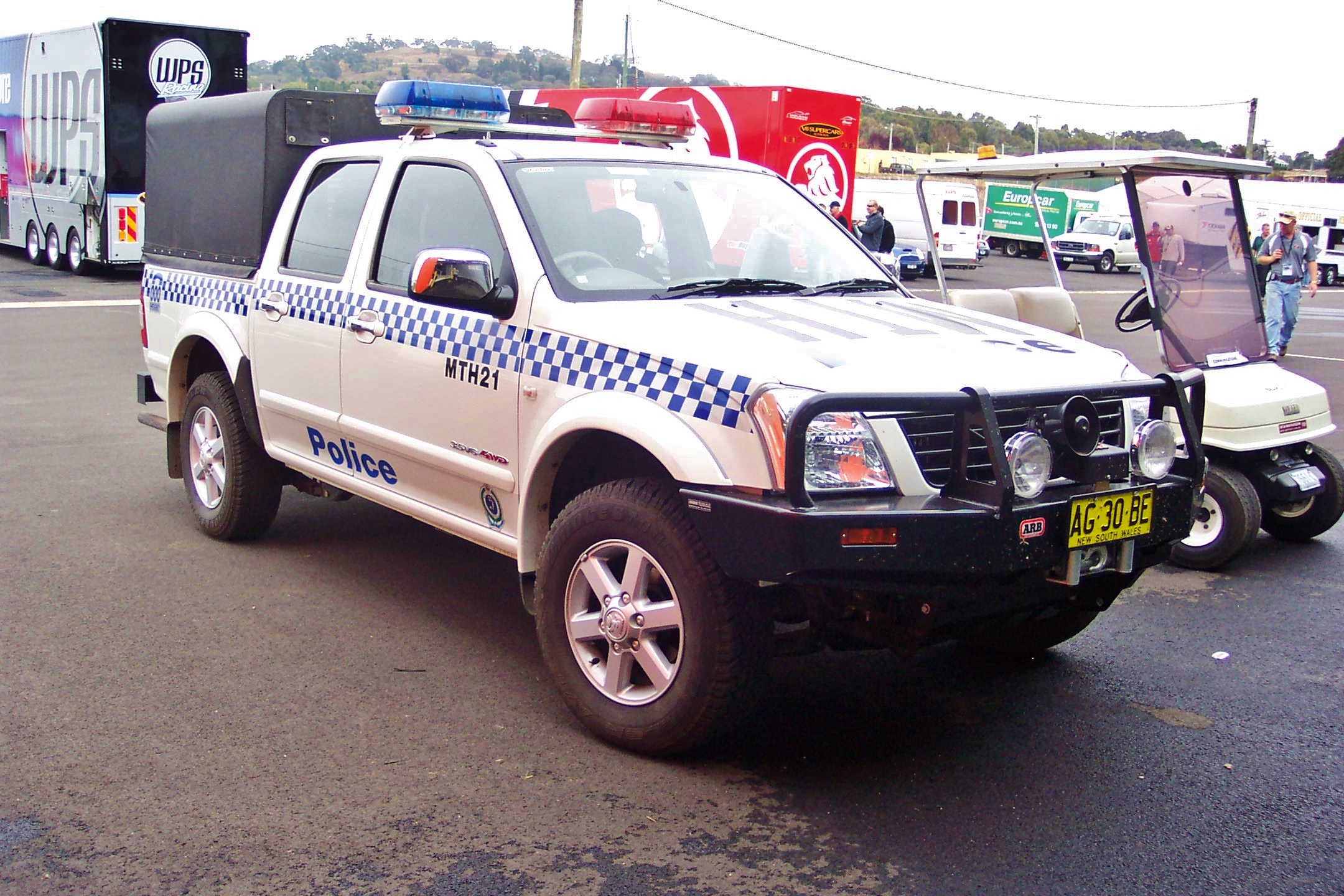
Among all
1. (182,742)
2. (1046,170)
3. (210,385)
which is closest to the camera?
(182,742)

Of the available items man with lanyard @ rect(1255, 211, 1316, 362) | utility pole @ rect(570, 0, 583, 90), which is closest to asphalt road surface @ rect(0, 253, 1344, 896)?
man with lanyard @ rect(1255, 211, 1316, 362)

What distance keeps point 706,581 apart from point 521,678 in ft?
4.17

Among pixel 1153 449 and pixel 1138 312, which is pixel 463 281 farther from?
pixel 1138 312

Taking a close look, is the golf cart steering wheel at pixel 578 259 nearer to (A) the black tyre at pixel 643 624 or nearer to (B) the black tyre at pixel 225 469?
(A) the black tyre at pixel 643 624

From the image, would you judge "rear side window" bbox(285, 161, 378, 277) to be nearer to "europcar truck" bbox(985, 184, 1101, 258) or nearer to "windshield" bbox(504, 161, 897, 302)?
"windshield" bbox(504, 161, 897, 302)

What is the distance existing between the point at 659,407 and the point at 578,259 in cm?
89

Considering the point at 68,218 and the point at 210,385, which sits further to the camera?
the point at 68,218

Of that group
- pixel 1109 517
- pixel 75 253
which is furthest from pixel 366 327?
pixel 75 253

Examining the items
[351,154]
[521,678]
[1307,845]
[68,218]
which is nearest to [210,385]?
[351,154]

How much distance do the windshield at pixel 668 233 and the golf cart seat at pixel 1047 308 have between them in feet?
5.50

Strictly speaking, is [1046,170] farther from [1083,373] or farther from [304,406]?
[304,406]

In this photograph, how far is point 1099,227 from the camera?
42312mm

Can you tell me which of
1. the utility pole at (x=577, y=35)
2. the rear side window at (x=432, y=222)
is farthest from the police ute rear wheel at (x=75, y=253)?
the rear side window at (x=432, y=222)

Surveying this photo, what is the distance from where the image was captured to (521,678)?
451 centimetres
